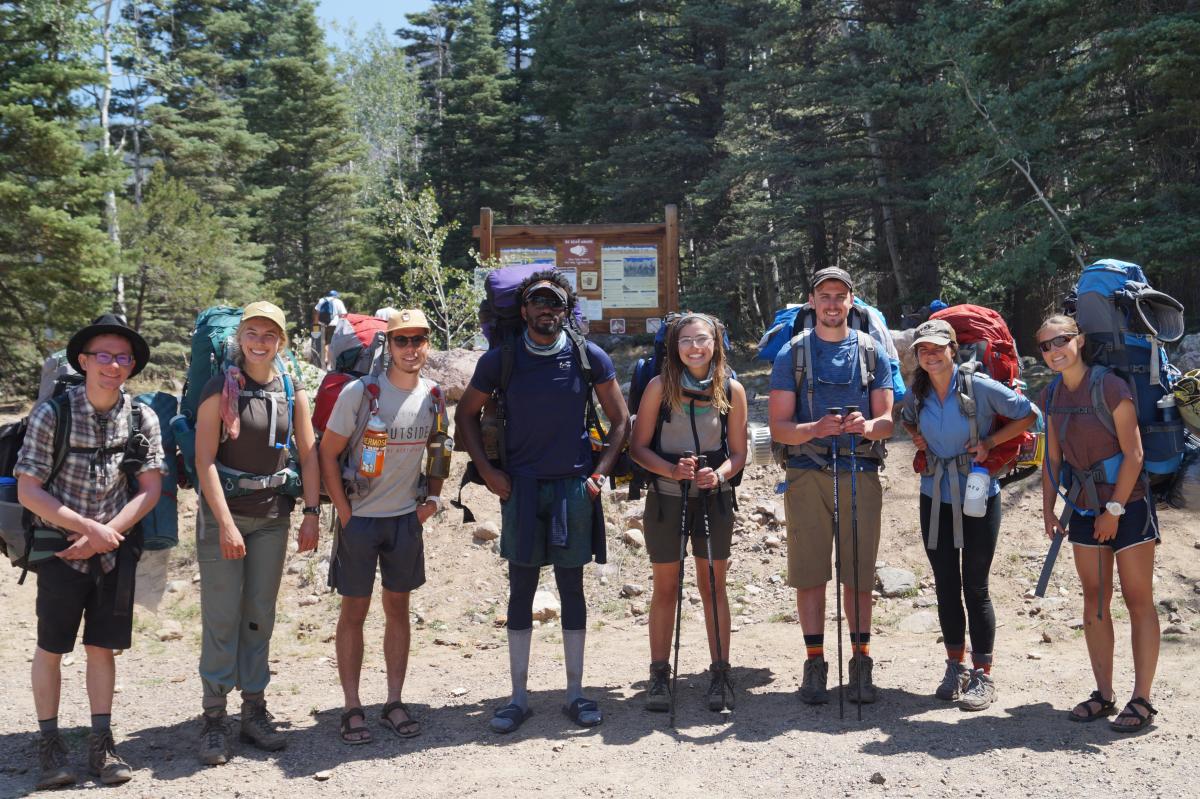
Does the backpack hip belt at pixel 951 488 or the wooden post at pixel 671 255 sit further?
the wooden post at pixel 671 255

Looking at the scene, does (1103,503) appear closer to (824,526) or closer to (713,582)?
(824,526)

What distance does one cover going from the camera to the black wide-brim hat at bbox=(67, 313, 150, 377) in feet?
13.9

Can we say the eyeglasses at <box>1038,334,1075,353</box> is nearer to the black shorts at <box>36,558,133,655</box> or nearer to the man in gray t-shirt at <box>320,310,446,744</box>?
the man in gray t-shirt at <box>320,310,446,744</box>

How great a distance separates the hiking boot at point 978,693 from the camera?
16.0 feet

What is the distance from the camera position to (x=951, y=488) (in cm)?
479

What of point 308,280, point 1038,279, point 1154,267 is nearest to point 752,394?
point 1038,279

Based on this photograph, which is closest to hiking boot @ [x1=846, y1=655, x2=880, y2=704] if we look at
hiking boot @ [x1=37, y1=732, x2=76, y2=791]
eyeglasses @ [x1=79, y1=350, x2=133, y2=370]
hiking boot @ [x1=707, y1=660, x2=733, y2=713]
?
hiking boot @ [x1=707, y1=660, x2=733, y2=713]

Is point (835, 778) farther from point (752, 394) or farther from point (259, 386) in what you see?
point (752, 394)

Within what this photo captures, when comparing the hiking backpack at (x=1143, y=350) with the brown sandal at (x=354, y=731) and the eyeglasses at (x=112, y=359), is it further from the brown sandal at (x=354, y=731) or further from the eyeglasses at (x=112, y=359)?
the eyeglasses at (x=112, y=359)

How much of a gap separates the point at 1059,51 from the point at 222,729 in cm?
1311

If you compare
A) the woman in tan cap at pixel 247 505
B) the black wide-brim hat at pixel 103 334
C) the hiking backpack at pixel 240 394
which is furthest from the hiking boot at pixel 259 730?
the black wide-brim hat at pixel 103 334

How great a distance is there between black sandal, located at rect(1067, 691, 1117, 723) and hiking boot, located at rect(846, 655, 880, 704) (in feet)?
3.04

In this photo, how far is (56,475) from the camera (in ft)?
13.8

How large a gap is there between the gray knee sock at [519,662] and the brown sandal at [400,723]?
19.7 inches
